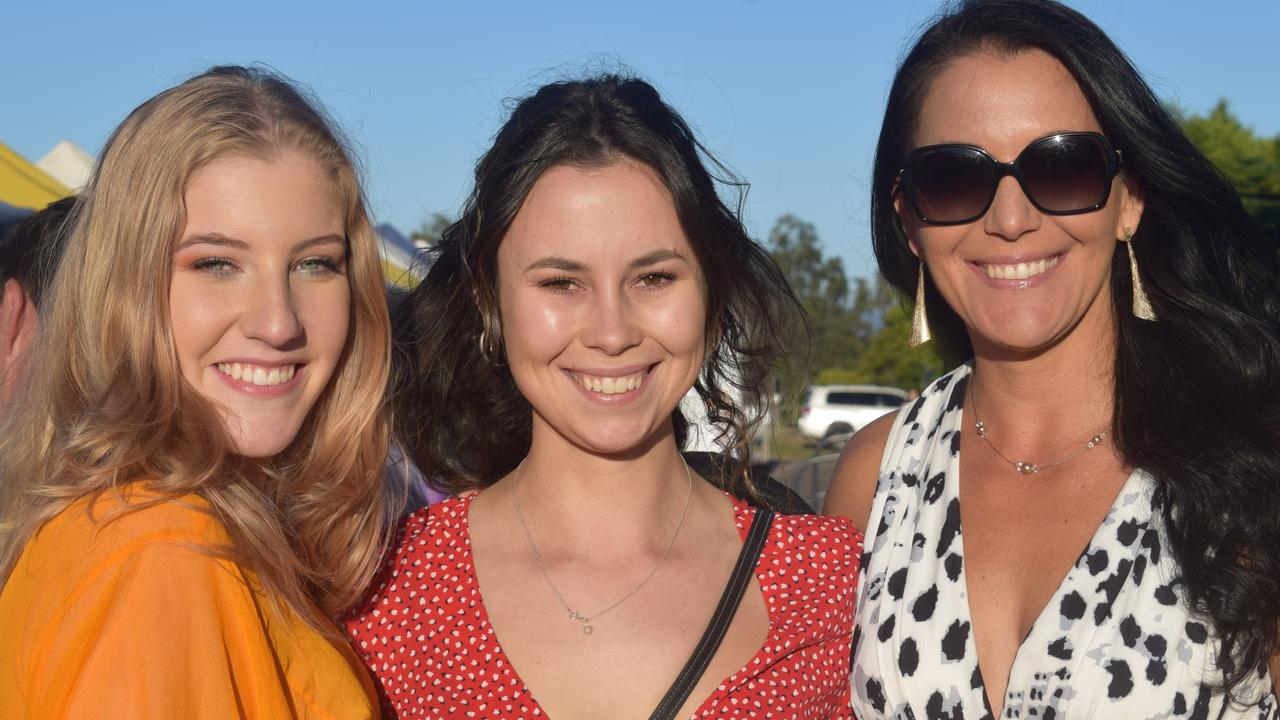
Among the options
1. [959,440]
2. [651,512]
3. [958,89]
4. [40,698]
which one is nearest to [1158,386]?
[959,440]

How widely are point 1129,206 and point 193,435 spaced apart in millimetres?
2133

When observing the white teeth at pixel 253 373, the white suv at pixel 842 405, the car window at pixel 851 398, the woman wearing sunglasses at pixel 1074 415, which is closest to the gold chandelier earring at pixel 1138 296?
the woman wearing sunglasses at pixel 1074 415

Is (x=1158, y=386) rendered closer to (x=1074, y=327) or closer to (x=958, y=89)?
(x=1074, y=327)

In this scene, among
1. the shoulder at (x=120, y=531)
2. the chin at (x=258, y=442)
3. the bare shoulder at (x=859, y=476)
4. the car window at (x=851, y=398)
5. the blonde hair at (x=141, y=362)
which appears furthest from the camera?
the car window at (x=851, y=398)

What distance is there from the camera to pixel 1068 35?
268 centimetres

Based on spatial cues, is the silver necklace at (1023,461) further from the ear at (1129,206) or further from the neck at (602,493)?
the neck at (602,493)

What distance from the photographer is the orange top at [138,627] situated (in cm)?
186

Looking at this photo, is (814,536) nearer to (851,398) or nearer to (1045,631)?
(1045,631)

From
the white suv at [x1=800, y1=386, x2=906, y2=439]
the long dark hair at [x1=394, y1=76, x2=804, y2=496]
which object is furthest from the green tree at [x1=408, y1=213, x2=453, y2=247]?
the white suv at [x1=800, y1=386, x2=906, y2=439]

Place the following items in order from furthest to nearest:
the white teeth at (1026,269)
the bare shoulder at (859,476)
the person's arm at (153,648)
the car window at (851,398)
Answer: the car window at (851,398) → the bare shoulder at (859,476) → the white teeth at (1026,269) → the person's arm at (153,648)

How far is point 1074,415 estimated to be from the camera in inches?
110

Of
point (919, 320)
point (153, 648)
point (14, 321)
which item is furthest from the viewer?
point (14, 321)

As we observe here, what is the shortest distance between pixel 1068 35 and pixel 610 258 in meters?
1.16

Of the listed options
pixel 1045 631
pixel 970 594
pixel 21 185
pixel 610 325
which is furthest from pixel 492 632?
pixel 21 185
